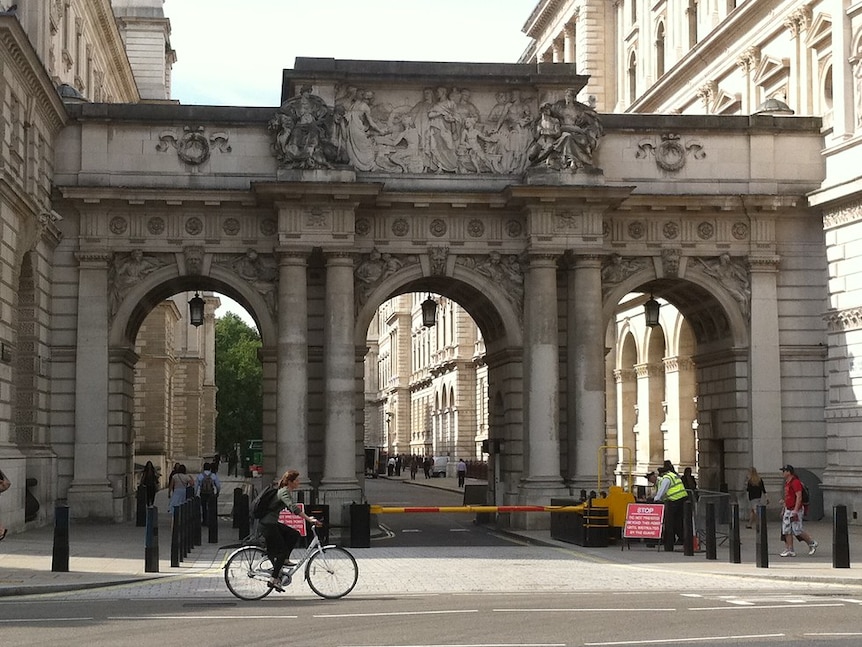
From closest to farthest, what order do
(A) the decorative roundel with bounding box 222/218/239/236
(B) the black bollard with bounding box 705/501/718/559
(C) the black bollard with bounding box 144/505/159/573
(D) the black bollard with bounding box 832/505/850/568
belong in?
(C) the black bollard with bounding box 144/505/159/573 < (D) the black bollard with bounding box 832/505/850/568 < (B) the black bollard with bounding box 705/501/718/559 < (A) the decorative roundel with bounding box 222/218/239/236

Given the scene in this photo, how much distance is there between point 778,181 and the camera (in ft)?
120

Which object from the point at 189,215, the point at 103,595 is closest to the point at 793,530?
the point at 103,595

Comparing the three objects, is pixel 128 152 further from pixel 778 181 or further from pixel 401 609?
pixel 401 609

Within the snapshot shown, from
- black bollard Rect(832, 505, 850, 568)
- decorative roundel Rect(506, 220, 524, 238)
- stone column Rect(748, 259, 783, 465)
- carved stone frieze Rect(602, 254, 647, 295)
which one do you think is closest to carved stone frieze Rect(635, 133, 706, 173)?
carved stone frieze Rect(602, 254, 647, 295)

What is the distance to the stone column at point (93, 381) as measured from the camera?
112 ft

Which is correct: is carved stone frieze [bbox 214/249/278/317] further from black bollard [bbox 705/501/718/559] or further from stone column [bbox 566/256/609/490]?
black bollard [bbox 705/501/718/559]

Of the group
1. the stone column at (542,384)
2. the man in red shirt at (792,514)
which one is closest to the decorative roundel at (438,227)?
the stone column at (542,384)

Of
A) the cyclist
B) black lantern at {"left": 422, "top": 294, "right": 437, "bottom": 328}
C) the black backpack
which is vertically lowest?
the cyclist

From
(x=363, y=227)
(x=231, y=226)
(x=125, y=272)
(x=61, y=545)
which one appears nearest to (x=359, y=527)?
(x=61, y=545)

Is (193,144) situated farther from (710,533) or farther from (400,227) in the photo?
(710,533)

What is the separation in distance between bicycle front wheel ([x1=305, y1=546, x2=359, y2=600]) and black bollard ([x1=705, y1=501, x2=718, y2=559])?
27.8 feet

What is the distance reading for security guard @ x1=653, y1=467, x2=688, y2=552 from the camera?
27391mm

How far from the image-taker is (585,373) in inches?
1366

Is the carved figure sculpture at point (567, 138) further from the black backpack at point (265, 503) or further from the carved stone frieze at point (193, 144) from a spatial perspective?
the black backpack at point (265, 503)
